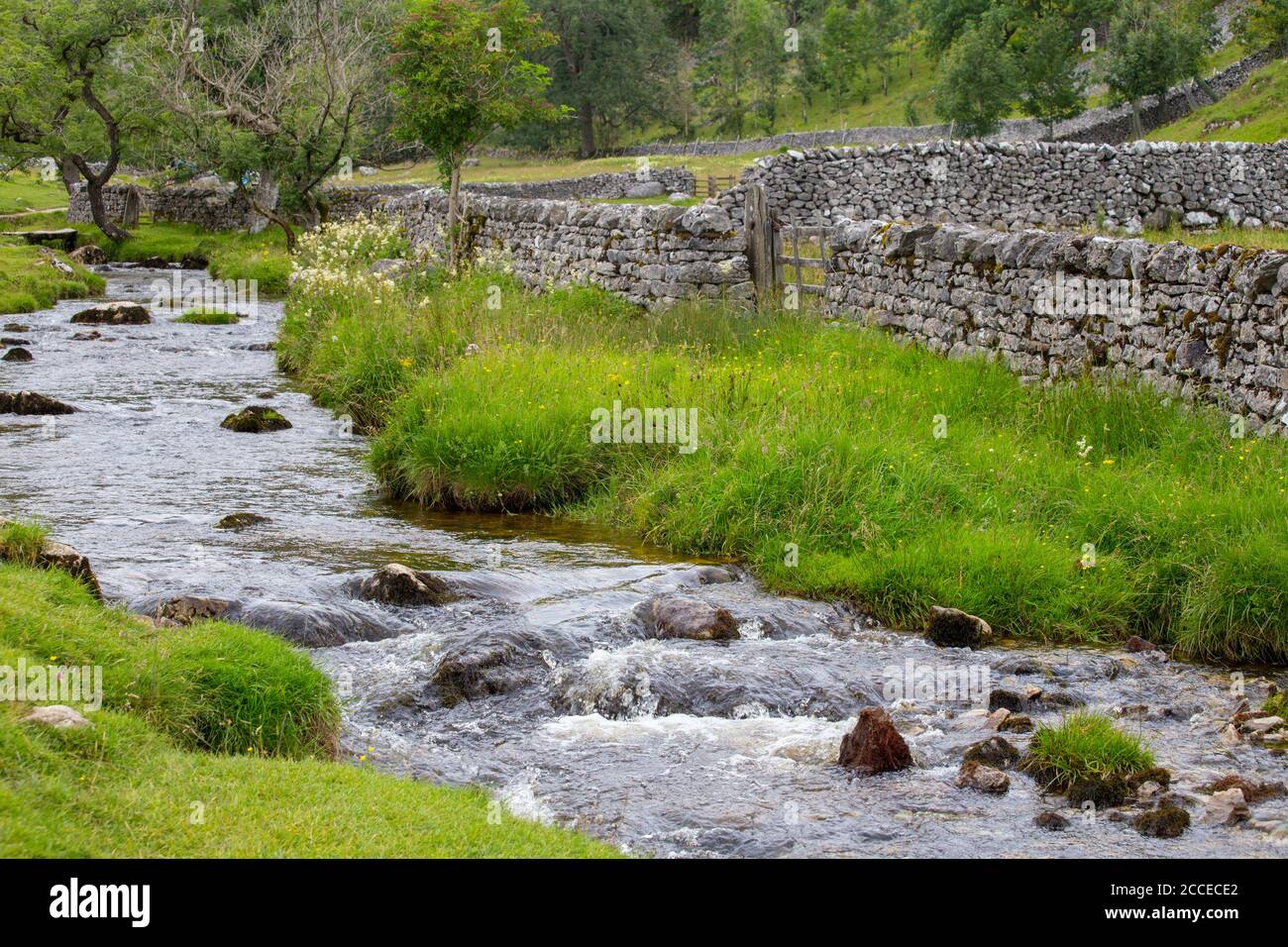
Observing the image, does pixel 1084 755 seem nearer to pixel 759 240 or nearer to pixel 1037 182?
pixel 759 240

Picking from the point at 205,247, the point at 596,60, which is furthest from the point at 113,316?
the point at 596,60

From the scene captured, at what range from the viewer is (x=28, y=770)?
198 inches

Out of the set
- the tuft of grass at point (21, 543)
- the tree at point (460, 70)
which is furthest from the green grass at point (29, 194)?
the tuft of grass at point (21, 543)

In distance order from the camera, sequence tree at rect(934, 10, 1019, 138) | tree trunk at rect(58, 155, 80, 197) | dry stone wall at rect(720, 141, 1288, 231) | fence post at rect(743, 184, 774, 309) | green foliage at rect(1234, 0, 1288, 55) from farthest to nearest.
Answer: tree at rect(934, 10, 1019, 138) → green foliage at rect(1234, 0, 1288, 55) → tree trunk at rect(58, 155, 80, 197) → dry stone wall at rect(720, 141, 1288, 231) → fence post at rect(743, 184, 774, 309)

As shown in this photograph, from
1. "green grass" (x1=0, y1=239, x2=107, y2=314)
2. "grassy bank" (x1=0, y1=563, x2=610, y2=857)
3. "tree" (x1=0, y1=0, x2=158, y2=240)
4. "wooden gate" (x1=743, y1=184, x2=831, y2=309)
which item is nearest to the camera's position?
"grassy bank" (x1=0, y1=563, x2=610, y2=857)

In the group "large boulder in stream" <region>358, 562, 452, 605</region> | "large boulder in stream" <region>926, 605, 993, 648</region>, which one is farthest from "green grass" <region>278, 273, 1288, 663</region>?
"large boulder in stream" <region>358, 562, 452, 605</region>

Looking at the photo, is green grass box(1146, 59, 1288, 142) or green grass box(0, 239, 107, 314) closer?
green grass box(0, 239, 107, 314)

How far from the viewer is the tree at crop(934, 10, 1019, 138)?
47969 millimetres

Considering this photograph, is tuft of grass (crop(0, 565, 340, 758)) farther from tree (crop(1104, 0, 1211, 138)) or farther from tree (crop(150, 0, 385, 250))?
tree (crop(1104, 0, 1211, 138))

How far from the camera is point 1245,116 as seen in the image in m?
40.3

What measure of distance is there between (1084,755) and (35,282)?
28.8 metres

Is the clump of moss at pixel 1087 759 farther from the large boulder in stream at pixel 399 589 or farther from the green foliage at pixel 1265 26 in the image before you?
the green foliage at pixel 1265 26

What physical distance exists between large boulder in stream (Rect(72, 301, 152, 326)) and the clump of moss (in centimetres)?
2299

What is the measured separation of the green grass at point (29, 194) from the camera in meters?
49.8
